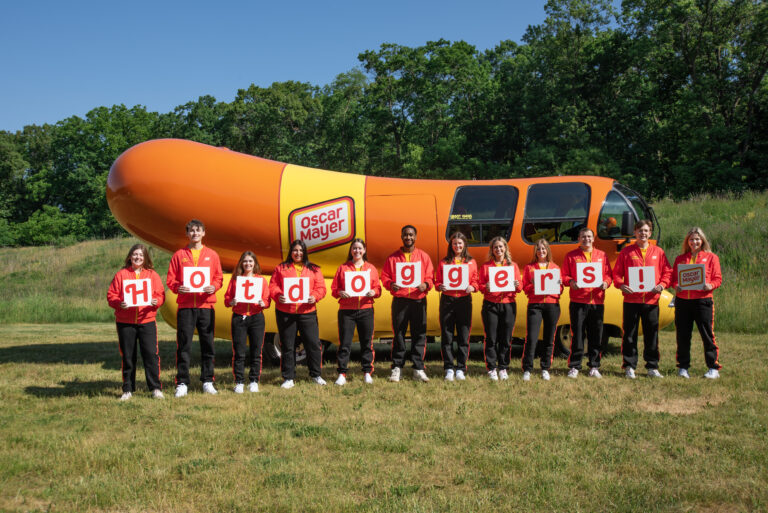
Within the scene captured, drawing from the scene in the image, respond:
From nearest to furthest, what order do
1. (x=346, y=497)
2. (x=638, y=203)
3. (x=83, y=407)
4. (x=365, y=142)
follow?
(x=346, y=497), (x=83, y=407), (x=638, y=203), (x=365, y=142)

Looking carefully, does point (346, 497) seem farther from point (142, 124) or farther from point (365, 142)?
point (142, 124)

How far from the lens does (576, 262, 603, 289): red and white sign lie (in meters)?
7.66

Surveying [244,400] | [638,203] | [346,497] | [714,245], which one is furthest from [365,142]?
[346,497]

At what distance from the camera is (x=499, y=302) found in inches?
303

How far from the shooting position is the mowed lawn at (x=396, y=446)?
3.92 meters

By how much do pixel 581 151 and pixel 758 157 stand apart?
7678 millimetres

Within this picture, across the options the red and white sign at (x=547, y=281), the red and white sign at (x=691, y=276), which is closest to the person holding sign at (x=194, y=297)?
the red and white sign at (x=547, y=281)

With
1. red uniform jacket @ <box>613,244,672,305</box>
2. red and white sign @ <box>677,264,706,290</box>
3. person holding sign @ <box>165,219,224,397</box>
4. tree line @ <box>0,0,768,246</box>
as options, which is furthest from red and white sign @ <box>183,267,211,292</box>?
tree line @ <box>0,0,768,246</box>

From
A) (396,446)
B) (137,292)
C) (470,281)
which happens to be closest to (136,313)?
(137,292)

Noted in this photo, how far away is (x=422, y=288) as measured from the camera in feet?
24.8

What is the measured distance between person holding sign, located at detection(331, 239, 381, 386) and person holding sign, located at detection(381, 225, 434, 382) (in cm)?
25

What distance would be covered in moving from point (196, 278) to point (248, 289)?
63 centimetres

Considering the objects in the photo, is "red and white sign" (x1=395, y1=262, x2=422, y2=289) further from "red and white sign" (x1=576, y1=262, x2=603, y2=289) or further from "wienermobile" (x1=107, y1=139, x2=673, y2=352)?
"red and white sign" (x1=576, y1=262, x2=603, y2=289)

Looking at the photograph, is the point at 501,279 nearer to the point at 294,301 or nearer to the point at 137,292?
the point at 294,301
